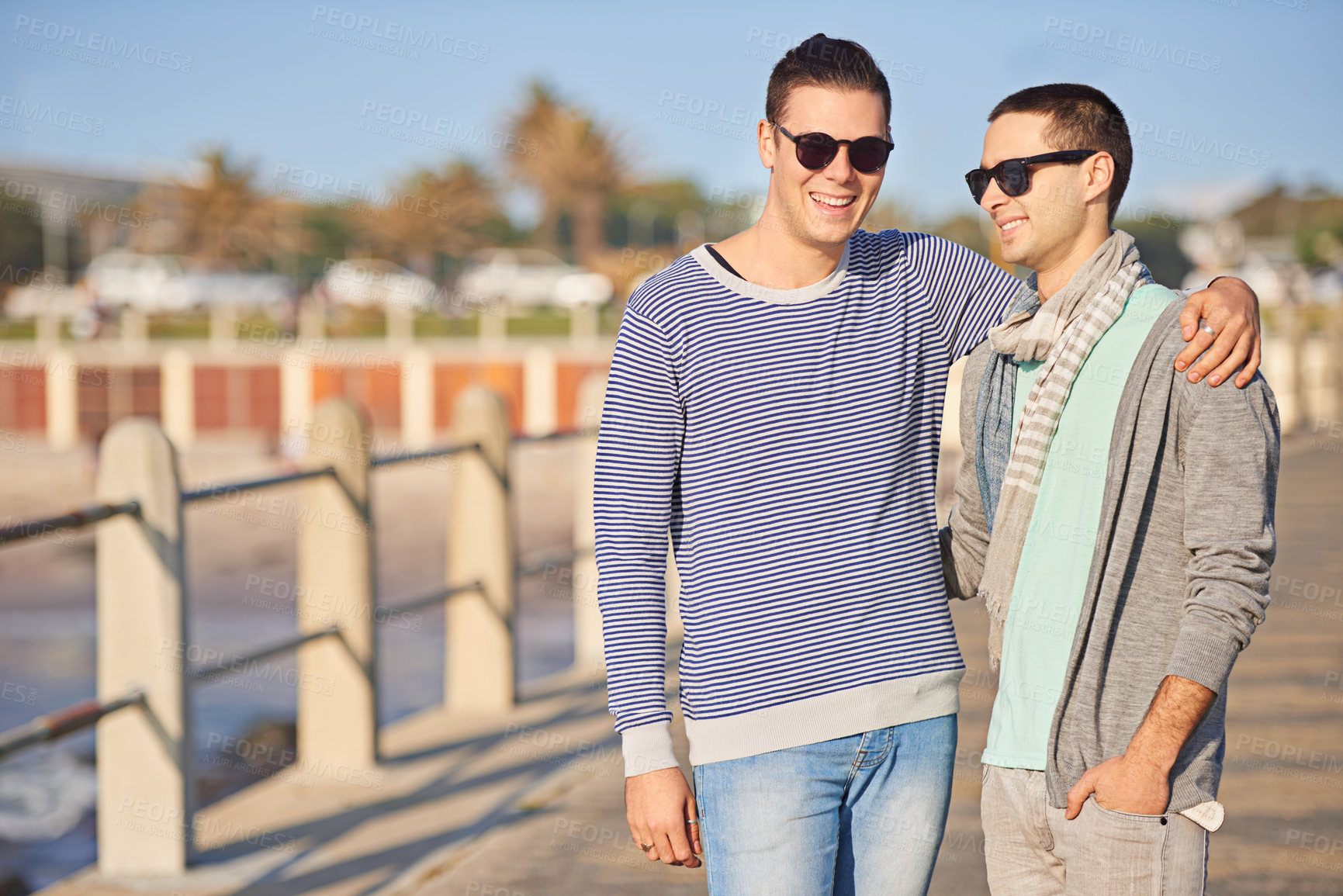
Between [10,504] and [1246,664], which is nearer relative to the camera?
[1246,664]

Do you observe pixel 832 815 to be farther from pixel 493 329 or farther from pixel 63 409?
pixel 63 409

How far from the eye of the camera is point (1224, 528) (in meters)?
1.76

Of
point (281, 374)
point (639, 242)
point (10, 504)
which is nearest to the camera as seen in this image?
point (10, 504)

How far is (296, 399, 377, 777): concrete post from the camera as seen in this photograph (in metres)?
4.89

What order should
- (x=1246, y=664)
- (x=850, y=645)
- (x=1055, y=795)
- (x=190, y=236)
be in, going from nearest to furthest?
1. (x=1055, y=795)
2. (x=850, y=645)
3. (x=1246, y=664)
4. (x=190, y=236)

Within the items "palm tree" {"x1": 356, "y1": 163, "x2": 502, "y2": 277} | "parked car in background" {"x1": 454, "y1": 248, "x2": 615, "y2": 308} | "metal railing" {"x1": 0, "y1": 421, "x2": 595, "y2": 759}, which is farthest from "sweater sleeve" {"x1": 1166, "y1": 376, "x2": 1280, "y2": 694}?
"palm tree" {"x1": 356, "y1": 163, "x2": 502, "y2": 277}

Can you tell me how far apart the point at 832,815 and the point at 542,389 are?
27.8 meters

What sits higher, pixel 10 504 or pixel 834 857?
pixel 834 857

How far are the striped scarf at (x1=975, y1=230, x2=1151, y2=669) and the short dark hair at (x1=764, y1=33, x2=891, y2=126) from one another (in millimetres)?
431

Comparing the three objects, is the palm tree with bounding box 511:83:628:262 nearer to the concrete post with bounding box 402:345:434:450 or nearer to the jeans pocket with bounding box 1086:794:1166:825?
the concrete post with bounding box 402:345:434:450

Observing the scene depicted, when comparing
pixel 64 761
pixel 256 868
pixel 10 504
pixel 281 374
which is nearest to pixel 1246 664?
pixel 256 868

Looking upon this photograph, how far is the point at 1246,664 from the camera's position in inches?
245

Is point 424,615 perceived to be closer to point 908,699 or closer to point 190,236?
point 908,699

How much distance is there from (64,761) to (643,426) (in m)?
5.44
